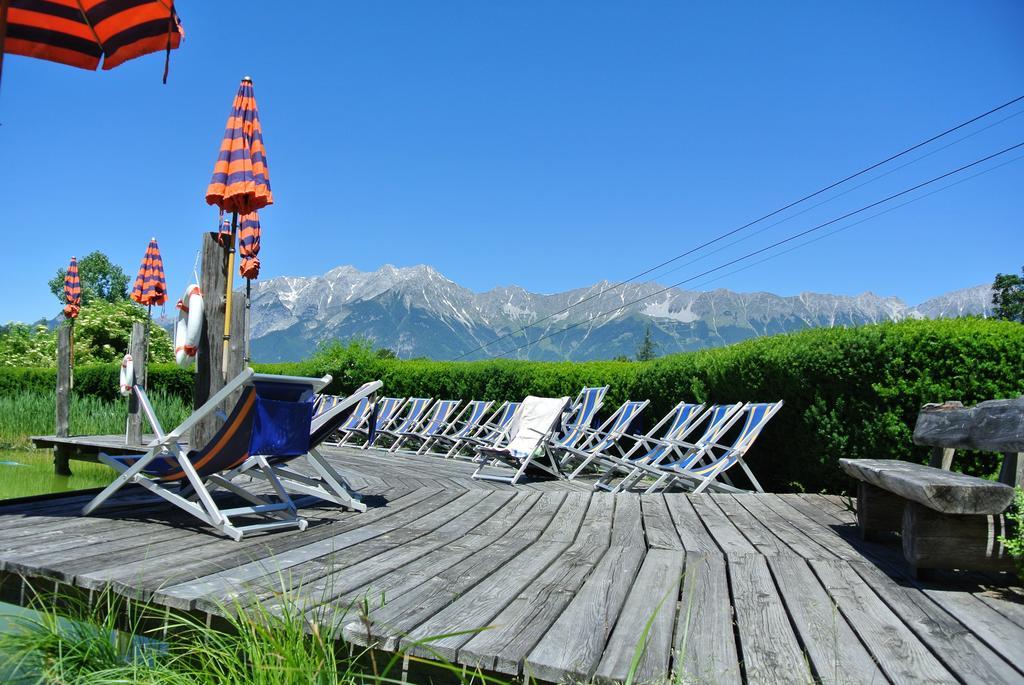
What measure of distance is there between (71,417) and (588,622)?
10526 millimetres

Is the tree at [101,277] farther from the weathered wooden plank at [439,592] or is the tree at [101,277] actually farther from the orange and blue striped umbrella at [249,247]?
the weathered wooden plank at [439,592]

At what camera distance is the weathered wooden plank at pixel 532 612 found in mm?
1645

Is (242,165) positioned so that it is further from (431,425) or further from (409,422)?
(409,422)

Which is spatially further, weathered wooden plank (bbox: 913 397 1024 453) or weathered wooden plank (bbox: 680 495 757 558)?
weathered wooden plank (bbox: 680 495 757 558)

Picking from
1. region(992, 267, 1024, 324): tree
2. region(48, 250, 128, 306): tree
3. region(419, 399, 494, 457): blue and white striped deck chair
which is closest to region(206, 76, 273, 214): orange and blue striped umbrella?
region(419, 399, 494, 457): blue and white striped deck chair

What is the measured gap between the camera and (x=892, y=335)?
4.70 meters

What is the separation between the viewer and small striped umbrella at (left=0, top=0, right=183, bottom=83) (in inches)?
140

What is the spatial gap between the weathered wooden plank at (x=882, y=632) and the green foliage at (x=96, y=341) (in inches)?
897

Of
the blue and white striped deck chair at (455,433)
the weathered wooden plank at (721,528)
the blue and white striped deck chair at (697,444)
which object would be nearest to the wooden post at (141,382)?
the blue and white striped deck chair at (455,433)

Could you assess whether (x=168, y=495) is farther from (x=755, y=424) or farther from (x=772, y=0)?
(x=772, y=0)

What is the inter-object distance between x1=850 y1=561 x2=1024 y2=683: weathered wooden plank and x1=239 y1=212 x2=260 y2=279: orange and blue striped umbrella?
8.21m

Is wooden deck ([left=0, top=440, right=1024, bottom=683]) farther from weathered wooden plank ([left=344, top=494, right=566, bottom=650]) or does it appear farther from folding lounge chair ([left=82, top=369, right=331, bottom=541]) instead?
folding lounge chair ([left=82, top=369, right=331, bottom=541])

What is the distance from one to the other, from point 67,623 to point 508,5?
16.4m

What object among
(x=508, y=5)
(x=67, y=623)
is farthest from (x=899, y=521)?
(x=508, y=5)
